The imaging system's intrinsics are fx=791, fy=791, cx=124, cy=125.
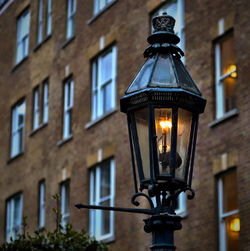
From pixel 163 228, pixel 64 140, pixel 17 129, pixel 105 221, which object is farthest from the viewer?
pixel 17 129

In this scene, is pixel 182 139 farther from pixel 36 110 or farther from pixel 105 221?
pixel 36 110

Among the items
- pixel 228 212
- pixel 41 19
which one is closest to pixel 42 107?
pixel 41 19

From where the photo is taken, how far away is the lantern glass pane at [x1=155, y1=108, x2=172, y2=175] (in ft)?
22.7

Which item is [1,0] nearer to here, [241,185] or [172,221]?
[241,185]

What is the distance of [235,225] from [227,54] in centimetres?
413

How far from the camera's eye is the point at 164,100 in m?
7.05

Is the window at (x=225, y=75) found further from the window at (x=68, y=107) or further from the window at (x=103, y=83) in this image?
the window at (x=68, y=107)

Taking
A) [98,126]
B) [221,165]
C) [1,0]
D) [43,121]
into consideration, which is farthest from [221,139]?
[1,0]

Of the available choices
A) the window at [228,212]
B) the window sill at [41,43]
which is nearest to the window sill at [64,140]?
the window sill at [41,43]

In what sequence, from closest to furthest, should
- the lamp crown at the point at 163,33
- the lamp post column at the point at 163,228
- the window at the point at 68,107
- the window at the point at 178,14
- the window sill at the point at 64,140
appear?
the lamp post column at the point at 163,228, the lamp crown at the point at 163,33, the window at the point at 178,14, the window sill at the point at 64,140, the window at the point at 68,107

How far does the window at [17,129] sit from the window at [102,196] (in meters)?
6.87

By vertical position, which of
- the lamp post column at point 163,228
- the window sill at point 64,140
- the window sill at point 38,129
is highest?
the window sill at point 38,129

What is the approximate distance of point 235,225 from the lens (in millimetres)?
17781

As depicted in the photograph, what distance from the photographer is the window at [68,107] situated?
26.0m
